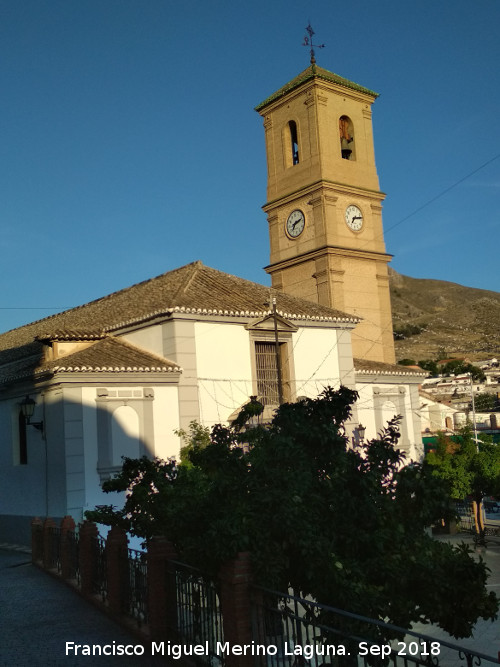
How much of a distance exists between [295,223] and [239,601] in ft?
92.3

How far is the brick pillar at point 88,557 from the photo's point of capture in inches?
469

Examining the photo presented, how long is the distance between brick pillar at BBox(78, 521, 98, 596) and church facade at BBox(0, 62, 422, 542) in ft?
17.7

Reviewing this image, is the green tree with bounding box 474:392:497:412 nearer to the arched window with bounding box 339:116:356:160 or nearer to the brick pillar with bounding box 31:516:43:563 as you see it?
the arched window with bounding box 339:116:356:160

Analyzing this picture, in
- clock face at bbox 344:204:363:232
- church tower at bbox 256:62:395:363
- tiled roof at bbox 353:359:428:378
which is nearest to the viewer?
tiled roof at bbox 353:359:428:378

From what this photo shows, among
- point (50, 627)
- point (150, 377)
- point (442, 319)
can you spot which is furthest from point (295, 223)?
point (442, 319)

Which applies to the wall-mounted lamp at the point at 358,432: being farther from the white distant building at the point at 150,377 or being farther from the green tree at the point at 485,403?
the green tree at the point at 485,403

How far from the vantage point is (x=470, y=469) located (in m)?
28.7

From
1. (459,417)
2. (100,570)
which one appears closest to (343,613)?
(100,570)

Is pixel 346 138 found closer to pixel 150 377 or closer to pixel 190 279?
pixel 190 279

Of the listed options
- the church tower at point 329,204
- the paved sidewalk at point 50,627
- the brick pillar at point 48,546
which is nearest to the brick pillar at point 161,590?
the paved sidewalk at point 50,627

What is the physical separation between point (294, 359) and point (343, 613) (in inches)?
684

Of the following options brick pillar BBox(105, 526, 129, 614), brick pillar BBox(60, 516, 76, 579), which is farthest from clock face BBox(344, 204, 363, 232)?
brick pillar BBox(105, 526, 129, 614)

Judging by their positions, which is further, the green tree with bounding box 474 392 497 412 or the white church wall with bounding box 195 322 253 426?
the green tree with bounding box 474 392 497 412

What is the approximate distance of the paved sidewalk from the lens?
8445 millimetres
